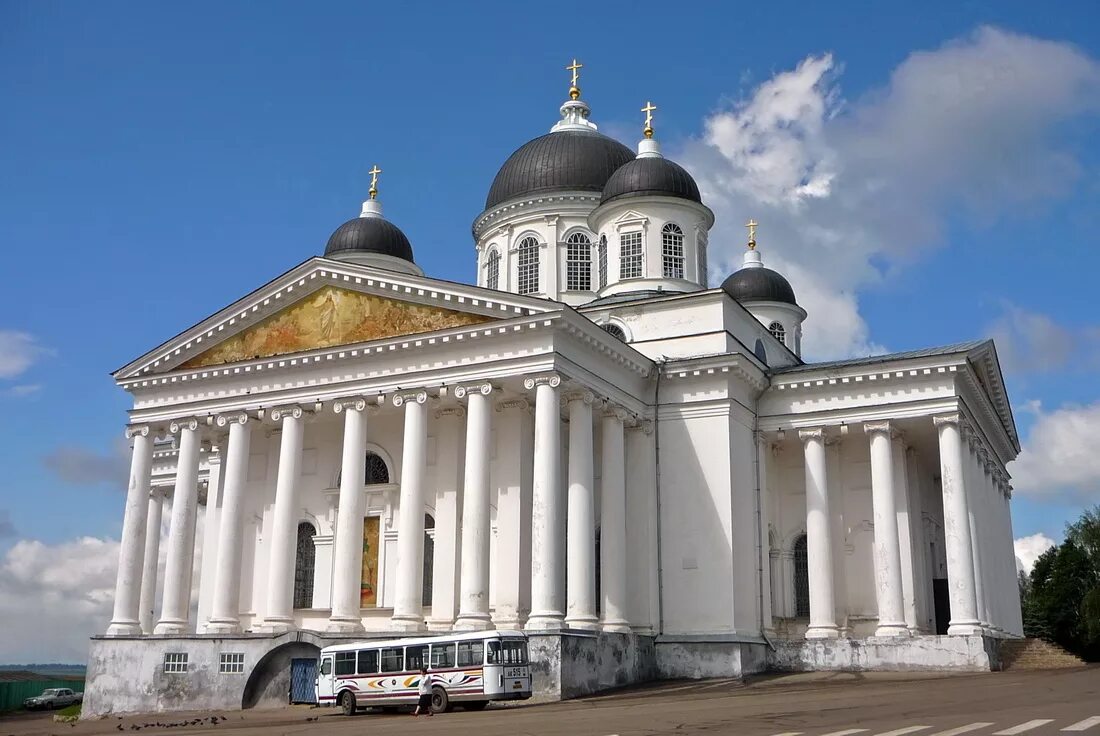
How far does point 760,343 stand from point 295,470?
14.2m

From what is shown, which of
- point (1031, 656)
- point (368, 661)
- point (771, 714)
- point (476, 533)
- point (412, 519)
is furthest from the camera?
point (1031, 656)

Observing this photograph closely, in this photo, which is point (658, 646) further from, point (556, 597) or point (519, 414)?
point (519, 414)

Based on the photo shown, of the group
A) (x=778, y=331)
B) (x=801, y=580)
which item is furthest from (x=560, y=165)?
(x=801, y=580)

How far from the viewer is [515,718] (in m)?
18.2

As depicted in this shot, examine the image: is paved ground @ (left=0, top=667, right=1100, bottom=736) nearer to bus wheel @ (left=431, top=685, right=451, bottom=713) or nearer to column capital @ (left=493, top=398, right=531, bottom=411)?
bus wheel @ (left=431, top=685, right=451, bottom=713)

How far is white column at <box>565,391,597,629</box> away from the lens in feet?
83.7

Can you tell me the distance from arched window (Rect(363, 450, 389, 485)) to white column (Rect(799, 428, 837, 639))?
11.2 metres

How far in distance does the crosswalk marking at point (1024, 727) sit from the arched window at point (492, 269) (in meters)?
26.7

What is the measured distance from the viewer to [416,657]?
73.4 feet

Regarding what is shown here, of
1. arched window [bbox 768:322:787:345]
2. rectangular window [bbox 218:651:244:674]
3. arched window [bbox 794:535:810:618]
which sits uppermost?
arched window [bbox 768:322:787:345]

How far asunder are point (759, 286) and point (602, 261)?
9370mm

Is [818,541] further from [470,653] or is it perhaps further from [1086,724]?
[1086,724]

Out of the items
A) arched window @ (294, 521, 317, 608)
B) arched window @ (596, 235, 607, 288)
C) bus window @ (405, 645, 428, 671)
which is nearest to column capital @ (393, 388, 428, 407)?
arched window @ (294, 521, 317, 608)

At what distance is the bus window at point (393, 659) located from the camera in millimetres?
22531
